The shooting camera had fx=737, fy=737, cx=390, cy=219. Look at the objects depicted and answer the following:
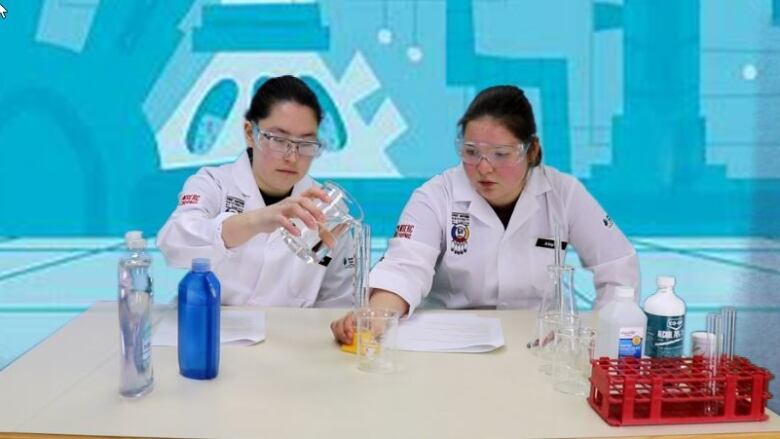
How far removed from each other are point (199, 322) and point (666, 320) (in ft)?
3.08

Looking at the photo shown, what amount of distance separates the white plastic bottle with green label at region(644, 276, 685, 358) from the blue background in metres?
3.05

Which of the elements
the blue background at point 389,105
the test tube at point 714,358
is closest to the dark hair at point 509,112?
the test tube at point 714,358

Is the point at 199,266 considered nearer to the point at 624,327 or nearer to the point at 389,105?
the point at 624,327

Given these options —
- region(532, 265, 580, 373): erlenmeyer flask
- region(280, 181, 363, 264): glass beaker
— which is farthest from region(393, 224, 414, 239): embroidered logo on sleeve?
region(532, 265, 580, 373): erlenmeyer flask

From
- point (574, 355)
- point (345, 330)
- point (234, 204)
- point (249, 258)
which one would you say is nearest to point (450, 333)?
point (345, 330)

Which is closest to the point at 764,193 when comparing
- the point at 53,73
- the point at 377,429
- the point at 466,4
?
the point at 466,4

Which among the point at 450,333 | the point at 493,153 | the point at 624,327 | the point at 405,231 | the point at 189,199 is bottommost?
the point at 450,333

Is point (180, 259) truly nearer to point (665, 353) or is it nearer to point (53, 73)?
point (665, 353)

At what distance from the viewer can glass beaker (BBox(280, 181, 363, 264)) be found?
1.75 meters

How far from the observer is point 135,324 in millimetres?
1381

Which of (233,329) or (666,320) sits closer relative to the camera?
(666,320)

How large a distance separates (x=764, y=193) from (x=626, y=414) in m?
3.84

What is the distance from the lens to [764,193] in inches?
181

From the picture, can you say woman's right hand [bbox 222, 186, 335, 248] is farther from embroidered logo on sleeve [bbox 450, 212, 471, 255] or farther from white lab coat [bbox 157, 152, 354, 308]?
embroidered logo on sleeve [bbox 450, 212, 471, 255]
